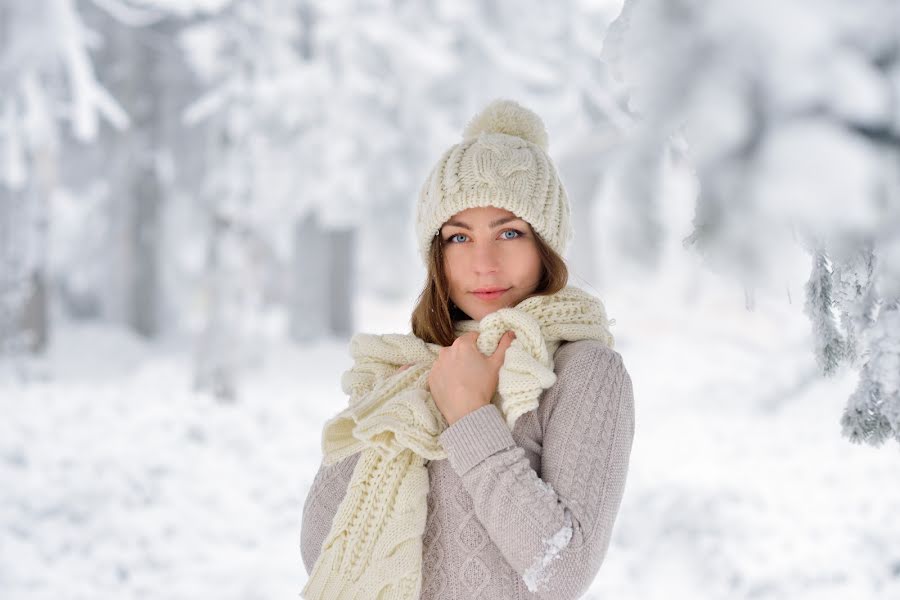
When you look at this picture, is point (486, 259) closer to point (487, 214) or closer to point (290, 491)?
point (487, 214)

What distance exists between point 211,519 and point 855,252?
4608 mm

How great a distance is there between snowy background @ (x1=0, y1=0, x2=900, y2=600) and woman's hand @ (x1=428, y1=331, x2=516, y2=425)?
427mm

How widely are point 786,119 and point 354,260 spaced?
1127 cm

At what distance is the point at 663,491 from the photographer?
16.2 ft

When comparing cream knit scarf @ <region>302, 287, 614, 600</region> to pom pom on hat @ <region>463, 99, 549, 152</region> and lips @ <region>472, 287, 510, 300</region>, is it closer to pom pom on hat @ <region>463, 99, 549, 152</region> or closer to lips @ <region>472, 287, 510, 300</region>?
lips @ <region>472, 287, 510, 300</region>

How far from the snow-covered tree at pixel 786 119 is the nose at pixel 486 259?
0.79m

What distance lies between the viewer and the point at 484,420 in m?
1.64

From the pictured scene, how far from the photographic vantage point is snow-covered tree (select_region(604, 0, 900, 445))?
3.03ft

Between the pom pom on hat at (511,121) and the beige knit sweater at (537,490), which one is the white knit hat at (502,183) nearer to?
the pom pom on hat at (511,121)

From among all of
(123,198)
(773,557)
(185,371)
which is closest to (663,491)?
(773,557)

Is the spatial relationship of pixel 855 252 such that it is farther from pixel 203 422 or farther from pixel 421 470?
pixel 203 422

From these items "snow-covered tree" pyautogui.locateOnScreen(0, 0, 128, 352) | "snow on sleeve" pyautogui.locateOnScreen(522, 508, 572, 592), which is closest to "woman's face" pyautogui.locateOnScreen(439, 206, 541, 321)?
"snow on sleeve" pyautogui.locateOnScreen(522, 508, 572, 592)

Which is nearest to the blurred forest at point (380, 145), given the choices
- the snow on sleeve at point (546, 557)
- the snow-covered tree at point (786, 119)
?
the snow-covered tree at point (786, 119)

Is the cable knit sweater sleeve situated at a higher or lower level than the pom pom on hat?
lower
